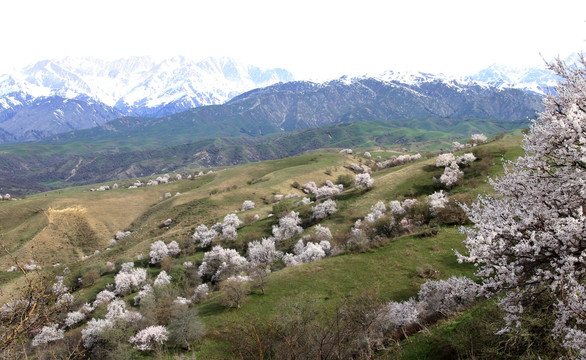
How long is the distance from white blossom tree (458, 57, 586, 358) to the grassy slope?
795 inches

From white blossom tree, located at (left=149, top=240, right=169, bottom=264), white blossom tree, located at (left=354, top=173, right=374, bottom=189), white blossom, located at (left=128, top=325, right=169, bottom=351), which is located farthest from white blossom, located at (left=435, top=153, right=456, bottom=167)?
white blossom tree, located at (left=149, top=240, right=169, bottom=264)

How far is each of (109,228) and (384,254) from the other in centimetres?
13264

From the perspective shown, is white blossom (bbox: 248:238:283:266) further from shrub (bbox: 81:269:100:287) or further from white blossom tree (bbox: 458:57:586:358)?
white blossom tree (bbox: 458:57:586:358)

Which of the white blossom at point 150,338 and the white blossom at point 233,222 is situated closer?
the white blossom at point 150,338

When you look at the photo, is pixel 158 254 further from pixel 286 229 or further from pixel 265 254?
pixel 286 229

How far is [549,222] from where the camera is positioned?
32.7ft

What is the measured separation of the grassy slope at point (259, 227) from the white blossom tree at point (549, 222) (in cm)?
2019

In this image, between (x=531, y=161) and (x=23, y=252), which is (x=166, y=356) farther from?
(x=23, y=252)

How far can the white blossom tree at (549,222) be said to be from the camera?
9281 mm

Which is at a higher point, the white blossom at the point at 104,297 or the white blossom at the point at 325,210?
the white blossom at the point at 325,210

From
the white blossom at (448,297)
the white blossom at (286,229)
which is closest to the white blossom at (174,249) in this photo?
the white blossom at (286,229)

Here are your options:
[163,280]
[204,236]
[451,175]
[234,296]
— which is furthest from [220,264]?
[451,175]

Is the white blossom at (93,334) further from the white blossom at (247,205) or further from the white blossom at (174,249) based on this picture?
the white blossom at (247,205)

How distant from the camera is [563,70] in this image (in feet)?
37.1
